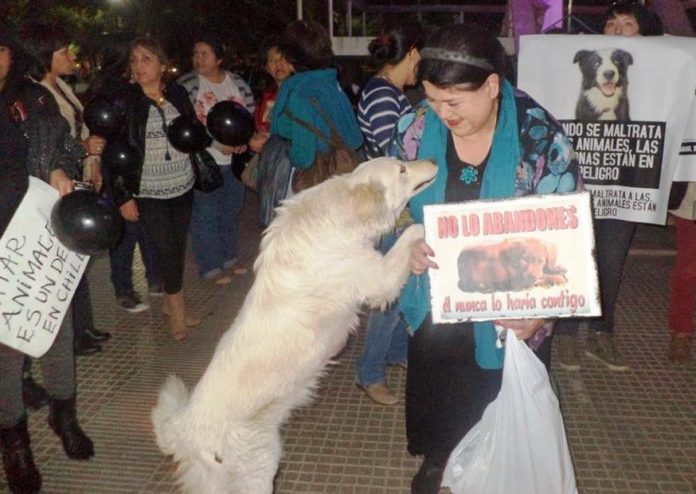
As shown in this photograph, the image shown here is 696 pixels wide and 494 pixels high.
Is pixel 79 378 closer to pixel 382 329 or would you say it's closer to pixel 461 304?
pixel 382 329

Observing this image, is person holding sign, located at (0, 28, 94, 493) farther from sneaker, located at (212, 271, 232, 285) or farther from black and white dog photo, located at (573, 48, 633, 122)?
black and white dog photo, located at (573, 48, 633, 122)

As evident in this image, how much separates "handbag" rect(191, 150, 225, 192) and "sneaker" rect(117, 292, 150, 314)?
133 centimetres

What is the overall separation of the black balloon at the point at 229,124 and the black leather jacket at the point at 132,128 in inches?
8.0

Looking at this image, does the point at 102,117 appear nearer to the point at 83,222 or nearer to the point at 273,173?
the point at 273,173

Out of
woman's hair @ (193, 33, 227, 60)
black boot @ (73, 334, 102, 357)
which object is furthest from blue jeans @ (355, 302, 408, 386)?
woman's hair @ (193, 33, 227, 60)

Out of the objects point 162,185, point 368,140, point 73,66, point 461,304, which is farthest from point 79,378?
point 461,304

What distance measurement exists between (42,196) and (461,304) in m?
2.10

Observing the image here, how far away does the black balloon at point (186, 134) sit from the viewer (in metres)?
4.57

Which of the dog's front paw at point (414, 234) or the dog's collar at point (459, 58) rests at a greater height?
the dog's collar at point (459, 58)

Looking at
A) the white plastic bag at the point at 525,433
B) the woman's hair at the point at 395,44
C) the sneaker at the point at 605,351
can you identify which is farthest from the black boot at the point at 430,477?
the woman's hair at the point at 395,44

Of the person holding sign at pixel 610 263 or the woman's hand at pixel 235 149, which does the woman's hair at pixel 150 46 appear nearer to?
the woman's hand at pixel 235 149

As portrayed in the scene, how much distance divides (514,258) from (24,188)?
2.26 metres

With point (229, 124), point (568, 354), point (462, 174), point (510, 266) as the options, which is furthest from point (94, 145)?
point (568, 354)

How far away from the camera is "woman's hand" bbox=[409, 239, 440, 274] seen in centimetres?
232
